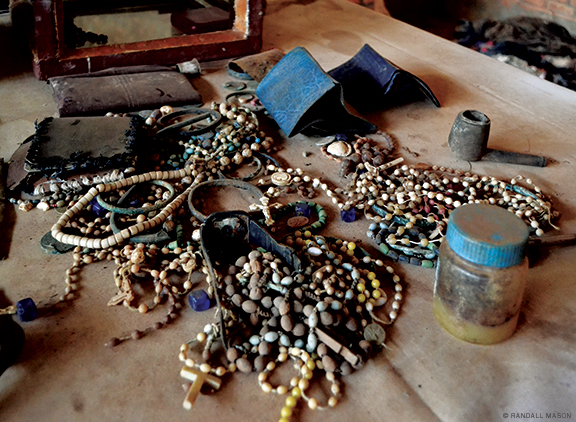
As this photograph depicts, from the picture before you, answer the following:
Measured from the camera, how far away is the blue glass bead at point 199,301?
157 centimetres

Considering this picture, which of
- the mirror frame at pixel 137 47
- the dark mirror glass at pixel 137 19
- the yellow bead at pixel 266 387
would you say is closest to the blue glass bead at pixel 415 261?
the yellow bead at pixel 266 387

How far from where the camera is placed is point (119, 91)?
266 centimetres

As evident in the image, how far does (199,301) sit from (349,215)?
0.69 metres

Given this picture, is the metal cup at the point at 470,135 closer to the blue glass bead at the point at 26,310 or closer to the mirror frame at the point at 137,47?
the mirror frame at the point at 137,47

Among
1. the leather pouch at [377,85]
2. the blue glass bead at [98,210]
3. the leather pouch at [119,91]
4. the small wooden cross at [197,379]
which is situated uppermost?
the leather pouch at [377,85]

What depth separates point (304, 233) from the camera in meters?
1.82

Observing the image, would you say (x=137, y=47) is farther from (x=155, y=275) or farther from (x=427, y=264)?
(x=427, y=264)

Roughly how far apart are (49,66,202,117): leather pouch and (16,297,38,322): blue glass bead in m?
1.24

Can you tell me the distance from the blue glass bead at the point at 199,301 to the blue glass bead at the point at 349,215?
0.64 m

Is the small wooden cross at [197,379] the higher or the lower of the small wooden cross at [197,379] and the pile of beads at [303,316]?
the lower

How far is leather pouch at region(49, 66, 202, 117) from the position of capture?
8.35ft

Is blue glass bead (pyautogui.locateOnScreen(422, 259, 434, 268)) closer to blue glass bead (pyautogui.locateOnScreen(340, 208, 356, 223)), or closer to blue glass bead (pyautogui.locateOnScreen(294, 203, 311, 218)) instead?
Result: blue glass bead (pyautogui.locateOnScreen(340, 208, 356, 223))

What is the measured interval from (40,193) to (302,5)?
2979 mm

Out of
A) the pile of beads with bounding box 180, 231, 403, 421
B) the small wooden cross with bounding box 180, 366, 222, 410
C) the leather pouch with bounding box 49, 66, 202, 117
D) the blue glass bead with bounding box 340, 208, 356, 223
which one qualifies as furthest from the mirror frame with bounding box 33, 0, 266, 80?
the small wooden cross with bounding box 180, 366, 222, 410
